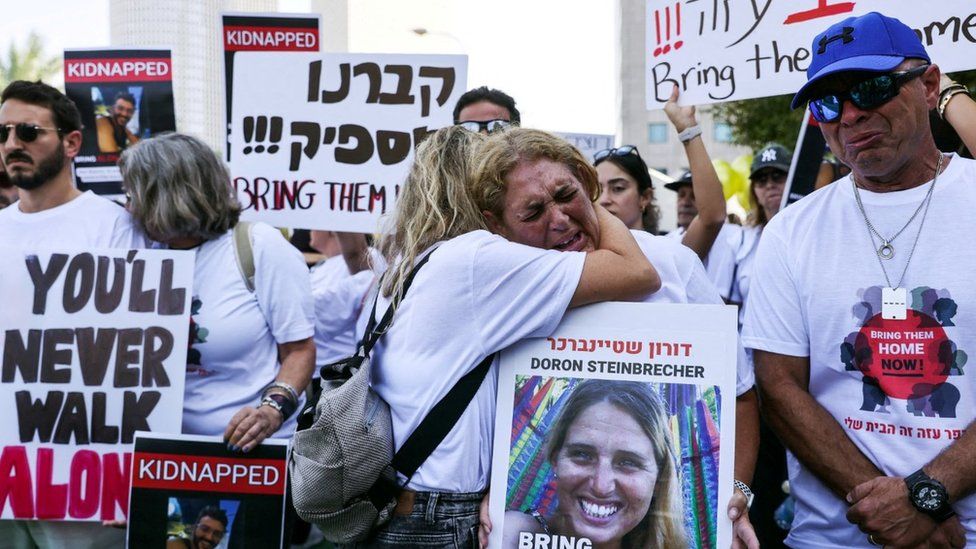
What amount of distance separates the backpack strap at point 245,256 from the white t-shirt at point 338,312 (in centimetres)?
162

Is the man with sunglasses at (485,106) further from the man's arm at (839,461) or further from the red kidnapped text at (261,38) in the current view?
the man's arm at (839,461)

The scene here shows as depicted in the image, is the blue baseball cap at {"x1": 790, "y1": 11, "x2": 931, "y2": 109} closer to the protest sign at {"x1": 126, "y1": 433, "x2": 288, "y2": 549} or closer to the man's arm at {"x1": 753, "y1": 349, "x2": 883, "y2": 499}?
the man's arm at {"x1": 753, "y1": 349, "x2": 883, "y2": 499}

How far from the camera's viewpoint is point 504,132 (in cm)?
Answer: 277

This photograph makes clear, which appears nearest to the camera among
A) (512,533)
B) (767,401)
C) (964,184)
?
(512,533)

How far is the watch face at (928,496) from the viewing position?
2.47 m

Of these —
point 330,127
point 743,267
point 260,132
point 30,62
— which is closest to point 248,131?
point 260,132

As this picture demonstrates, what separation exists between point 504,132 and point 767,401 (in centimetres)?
104

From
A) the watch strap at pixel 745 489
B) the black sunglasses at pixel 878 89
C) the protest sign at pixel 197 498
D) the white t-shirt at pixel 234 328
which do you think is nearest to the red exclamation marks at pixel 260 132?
the white t-shirt at pixel 234 328

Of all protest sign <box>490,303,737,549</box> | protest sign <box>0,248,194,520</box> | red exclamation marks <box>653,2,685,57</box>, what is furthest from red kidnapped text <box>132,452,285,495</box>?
red exclamation marks <box>653,2,685,57</box>

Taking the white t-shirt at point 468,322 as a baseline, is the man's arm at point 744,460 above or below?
below

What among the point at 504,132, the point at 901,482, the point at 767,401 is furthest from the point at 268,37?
the point at 901,482

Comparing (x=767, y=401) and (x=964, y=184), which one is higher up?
(x=964, y=184)

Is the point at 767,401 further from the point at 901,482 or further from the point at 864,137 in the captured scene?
the point at 864,137

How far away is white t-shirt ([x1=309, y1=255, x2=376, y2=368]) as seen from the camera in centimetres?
550
